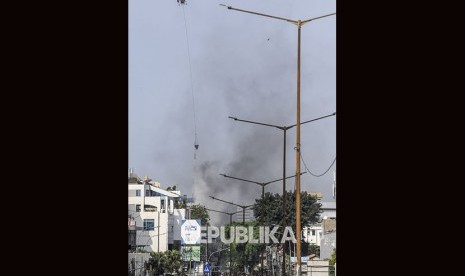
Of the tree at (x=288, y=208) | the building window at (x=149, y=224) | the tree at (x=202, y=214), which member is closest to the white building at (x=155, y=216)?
the building window at (x=149, y=224)

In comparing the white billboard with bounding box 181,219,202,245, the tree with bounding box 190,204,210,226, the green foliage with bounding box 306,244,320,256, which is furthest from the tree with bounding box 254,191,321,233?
the green foliage with bounding box 306,244,320,256

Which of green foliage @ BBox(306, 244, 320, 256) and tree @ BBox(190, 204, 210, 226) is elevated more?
tree @ BBox(190, 204, 210, 226)

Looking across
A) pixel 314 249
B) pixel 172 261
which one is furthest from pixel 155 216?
pixel 314 249

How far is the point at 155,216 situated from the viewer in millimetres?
49562

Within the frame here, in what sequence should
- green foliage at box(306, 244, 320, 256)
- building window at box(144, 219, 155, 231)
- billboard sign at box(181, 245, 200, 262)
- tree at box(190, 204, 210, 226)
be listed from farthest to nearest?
building window at box(144, 219, 155, 231) → green foliage at box(306, 244, 320, 256) → tree at box(190, 204, 210, 226) → billboard sign at box(181, 245, 200, 262)

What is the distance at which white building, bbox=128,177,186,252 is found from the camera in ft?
154

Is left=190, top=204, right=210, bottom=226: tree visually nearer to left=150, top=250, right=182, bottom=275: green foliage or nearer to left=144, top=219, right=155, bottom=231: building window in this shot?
left=150, top=250, right=182, bottom=275: green foliage

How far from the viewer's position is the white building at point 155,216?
46969 mm

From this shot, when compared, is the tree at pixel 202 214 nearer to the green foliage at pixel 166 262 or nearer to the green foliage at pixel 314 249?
the green foliage at pixel 166 262
